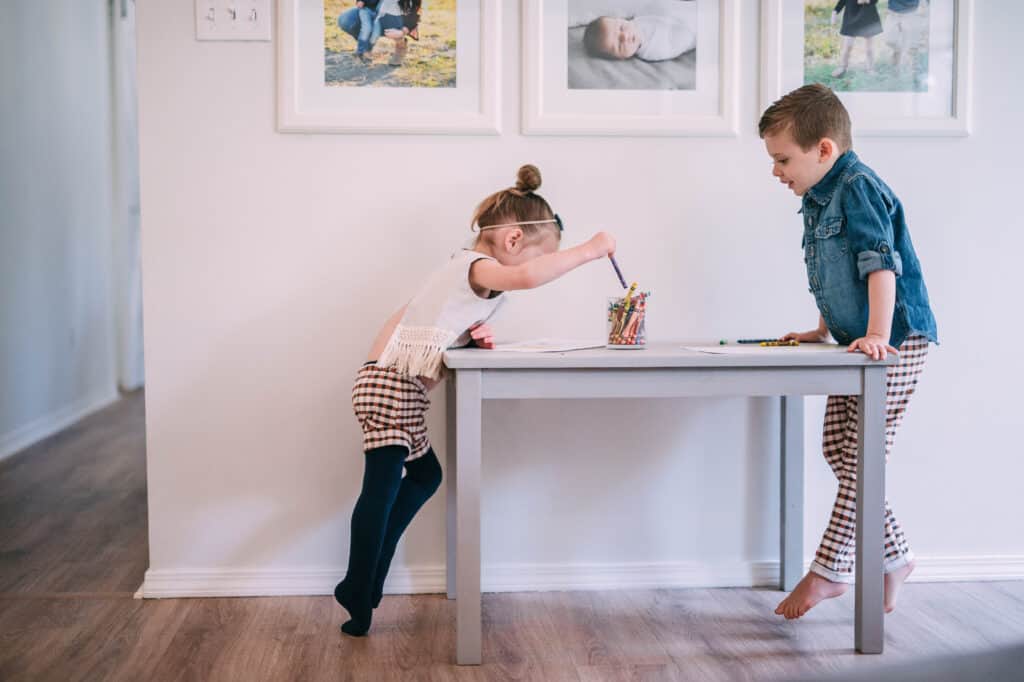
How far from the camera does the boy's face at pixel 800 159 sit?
1.85 m

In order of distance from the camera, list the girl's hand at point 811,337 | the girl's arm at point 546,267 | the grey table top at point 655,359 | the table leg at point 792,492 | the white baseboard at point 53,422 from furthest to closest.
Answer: the white baseboard at point 53,422, the table leg at point 792,492, the girl's hand at point 811,337, the girl's arm at point 546,267, the grey table top at point 655,359

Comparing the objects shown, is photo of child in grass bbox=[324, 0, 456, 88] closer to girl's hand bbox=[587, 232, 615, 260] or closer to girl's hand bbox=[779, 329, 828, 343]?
girl's hand bbox=[587, 232, 615, 260]

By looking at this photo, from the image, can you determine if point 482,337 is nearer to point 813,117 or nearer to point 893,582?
point 813,117

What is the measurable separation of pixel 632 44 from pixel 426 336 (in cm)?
87

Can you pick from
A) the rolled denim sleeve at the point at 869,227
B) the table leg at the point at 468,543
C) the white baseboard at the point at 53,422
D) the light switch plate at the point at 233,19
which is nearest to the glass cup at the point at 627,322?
the table leg at the point at 468,543

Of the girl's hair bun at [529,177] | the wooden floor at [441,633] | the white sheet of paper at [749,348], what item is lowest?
the wooden floor at [441,633]

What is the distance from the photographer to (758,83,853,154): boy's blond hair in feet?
6.06

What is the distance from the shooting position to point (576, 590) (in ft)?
7.14

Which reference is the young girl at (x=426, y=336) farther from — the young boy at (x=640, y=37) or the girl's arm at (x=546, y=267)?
the young boy at (x=640, y=37)

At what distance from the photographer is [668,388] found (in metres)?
1.70

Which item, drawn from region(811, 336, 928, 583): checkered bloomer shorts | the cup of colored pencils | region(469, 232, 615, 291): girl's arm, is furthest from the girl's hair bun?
region(811, 336, 928, 583): checkered bloomer shorts

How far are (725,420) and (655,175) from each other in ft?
2.02

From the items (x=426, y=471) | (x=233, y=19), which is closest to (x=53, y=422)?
(x=233, y=19)

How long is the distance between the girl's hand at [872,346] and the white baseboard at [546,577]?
0.72 meters
